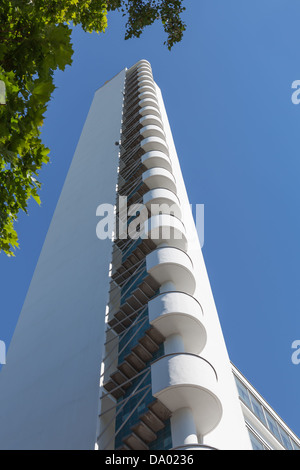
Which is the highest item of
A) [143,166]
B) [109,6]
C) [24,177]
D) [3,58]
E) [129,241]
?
[143,166]

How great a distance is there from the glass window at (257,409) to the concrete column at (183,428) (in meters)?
9.62

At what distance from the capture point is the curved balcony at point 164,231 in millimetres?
17234

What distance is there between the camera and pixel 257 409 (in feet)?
66.5

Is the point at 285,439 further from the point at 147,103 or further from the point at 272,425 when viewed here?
the point at 147,103

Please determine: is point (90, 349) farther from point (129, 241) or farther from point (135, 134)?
point (135, 134)

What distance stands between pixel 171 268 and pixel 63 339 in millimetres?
4586

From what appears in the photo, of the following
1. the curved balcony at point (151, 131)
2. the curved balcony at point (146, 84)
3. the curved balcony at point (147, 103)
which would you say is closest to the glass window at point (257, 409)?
the curved balcony at point (151, 131)

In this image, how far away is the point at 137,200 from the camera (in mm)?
21516

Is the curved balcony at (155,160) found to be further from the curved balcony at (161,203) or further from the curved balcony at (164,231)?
the curved balcony at (164,231)

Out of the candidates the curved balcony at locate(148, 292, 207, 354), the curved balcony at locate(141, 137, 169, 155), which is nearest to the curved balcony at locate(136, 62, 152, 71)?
the curved balcony at locate(141, 137, 169, 155)

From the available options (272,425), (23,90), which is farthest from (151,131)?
(23,90)

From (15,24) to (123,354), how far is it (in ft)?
32.7

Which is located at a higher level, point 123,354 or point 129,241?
point 129,241
